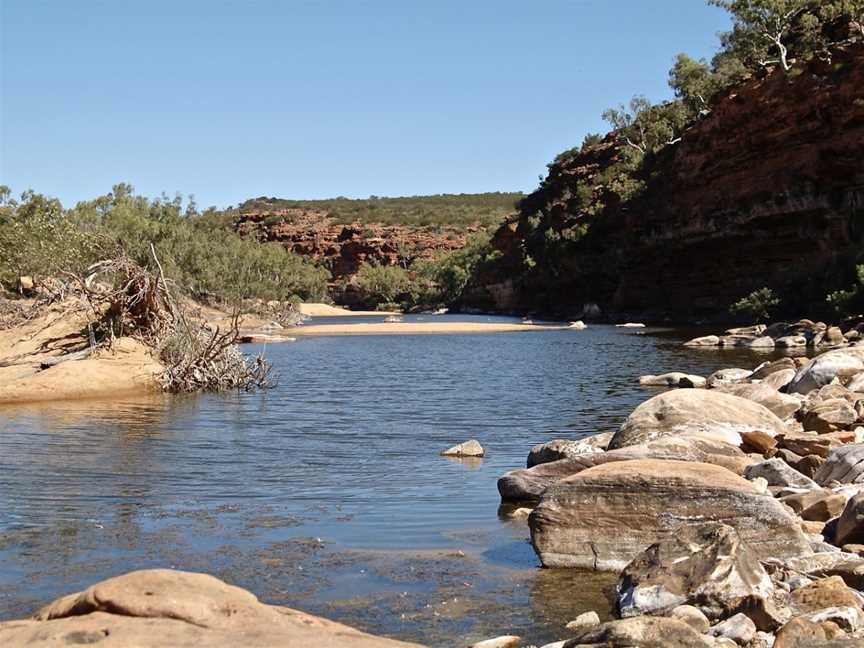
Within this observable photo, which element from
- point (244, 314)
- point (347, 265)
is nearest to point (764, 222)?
point (244, 314)

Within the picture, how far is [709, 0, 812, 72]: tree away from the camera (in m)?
56.3

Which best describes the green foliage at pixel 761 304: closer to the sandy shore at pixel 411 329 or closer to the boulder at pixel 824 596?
the sandy shore at pixel 411 329

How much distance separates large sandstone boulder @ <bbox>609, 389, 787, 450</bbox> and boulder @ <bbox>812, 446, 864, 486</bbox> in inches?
56.7

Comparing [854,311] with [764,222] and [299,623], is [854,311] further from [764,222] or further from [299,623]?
[299,623]

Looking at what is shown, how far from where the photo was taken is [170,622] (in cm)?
473

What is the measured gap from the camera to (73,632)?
4.59m

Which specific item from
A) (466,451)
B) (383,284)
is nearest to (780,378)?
(466,451)

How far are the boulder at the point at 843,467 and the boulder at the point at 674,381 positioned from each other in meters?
12.9

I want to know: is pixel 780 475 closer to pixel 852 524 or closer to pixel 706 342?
pixel 852 524

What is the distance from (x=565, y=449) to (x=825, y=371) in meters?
7.86

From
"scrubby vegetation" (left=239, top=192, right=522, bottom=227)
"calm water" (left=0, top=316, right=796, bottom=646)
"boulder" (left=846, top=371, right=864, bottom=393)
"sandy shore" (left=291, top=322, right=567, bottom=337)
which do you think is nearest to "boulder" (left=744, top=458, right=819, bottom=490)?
"calm water" (left=0, top=316, right=796, bottom=646)

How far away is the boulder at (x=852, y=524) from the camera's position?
306 inches

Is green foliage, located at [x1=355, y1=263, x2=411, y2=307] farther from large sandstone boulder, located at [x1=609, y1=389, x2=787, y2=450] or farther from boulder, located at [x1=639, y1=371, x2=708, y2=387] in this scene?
large sandstone boulder, located at [x1=609, y1=389, x2=787, y2=450]

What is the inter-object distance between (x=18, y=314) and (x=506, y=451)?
706 inches
